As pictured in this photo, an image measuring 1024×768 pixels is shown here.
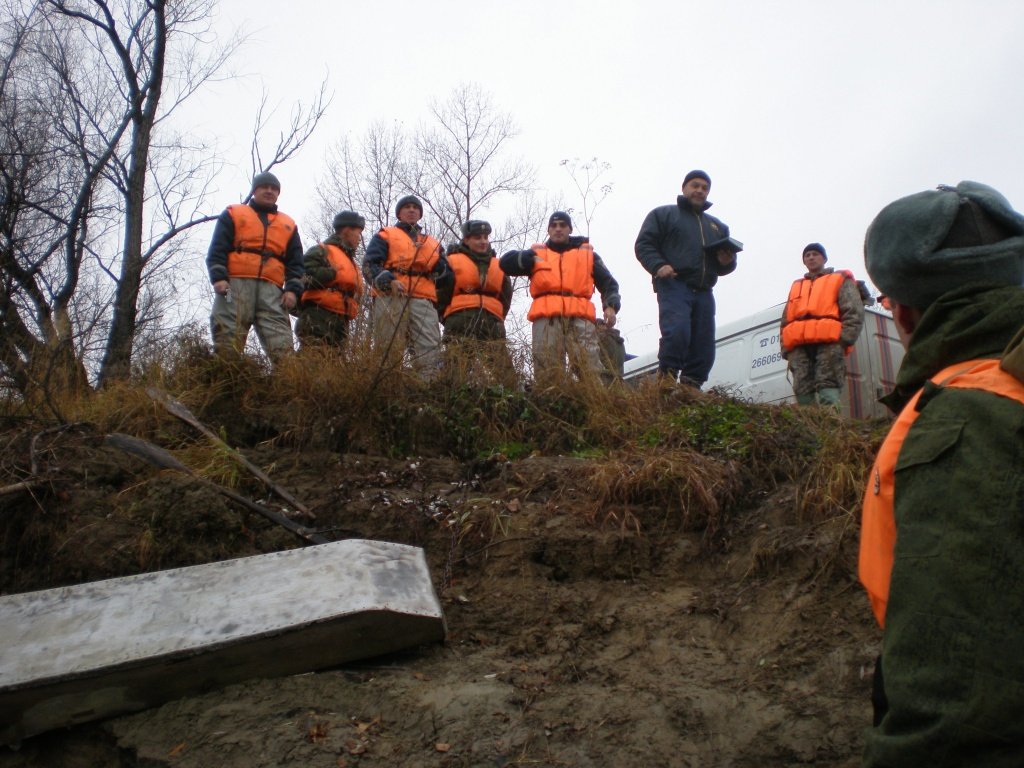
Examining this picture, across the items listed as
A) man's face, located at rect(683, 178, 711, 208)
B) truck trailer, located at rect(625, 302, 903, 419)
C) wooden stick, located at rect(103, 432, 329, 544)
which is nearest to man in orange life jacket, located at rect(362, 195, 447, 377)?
wooden stick, located at rect(103, 432, 329, 544)

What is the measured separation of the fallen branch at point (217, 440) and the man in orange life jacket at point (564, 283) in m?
Answer: 2.40

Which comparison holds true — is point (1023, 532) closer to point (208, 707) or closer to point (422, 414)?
point (208, 707)

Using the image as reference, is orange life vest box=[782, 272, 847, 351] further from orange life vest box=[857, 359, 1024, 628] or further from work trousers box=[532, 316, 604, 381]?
orange life vest box=[857, 359, 1024, 628]

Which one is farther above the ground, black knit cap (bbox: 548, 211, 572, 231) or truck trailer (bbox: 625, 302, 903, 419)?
black knit cap (bbox: 548, 211, 572, 231)

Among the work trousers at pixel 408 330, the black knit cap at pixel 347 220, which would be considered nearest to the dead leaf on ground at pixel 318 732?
the work trousers at pixel 408 330

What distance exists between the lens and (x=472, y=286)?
736 cm

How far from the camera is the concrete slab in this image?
319 cm

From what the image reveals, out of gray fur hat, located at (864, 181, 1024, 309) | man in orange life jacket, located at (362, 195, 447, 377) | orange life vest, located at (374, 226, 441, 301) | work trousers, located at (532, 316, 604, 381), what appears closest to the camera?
gray fur hat, located at (864, 181, 1024, 309)

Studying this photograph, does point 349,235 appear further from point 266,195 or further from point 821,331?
point 821,331

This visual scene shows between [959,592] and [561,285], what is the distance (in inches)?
237

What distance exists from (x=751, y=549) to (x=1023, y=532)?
297cm

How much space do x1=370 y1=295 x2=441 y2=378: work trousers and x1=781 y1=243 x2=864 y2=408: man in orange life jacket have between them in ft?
9.57

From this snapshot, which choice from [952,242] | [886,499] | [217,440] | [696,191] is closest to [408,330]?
[217,440]

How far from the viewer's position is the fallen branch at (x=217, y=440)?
4.70m
